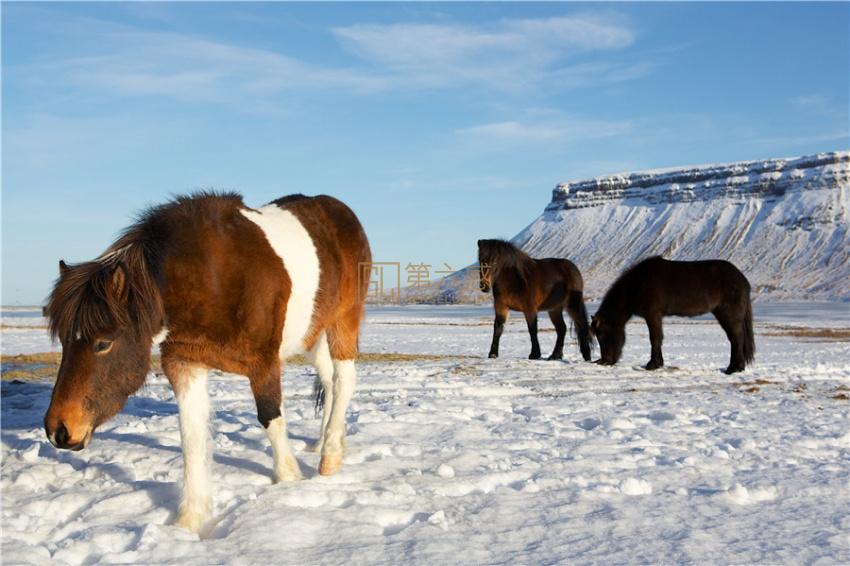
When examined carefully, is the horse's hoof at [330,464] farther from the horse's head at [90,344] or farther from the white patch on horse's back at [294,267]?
the horse's head at [90,344]

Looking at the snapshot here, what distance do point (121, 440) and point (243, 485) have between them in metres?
1.94

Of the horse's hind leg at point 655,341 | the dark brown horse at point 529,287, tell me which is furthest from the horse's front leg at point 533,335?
the horse's hind leg at point 655,341

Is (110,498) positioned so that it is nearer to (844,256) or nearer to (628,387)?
(628,387)

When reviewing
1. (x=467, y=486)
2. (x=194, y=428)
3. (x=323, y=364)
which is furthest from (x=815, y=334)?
(x=194, y=428)

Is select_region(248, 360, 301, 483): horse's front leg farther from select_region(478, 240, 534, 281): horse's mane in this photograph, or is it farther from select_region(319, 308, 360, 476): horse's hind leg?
select_region(478, 240, 534, 281): horse's mane

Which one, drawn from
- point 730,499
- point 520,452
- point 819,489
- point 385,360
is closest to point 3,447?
point 520,452

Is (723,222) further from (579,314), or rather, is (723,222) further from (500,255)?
(500,255)

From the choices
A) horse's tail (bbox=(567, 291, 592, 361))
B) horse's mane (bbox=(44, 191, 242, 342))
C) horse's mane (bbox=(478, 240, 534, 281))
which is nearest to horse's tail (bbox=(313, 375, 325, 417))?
horse's mane (bbox=(44, 191, 242, 342))

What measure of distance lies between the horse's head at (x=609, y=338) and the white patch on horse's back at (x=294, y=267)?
9.67 m

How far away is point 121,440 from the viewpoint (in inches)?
237

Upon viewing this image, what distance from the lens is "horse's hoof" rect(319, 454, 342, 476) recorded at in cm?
493

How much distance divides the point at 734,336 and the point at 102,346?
11505 mm

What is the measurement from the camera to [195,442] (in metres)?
4.19

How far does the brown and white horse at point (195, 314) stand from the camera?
372 cm
